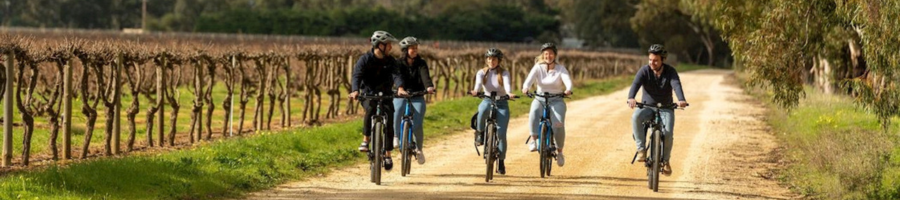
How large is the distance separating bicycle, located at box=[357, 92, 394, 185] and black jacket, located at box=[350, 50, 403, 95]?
14 centimetres

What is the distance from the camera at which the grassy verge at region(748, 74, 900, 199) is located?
47.7 ft

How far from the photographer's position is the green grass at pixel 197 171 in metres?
12.3

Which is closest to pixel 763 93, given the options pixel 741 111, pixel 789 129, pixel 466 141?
pixel 741 111

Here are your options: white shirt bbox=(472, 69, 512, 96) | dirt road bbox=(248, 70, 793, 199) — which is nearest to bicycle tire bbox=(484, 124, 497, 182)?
dirt road bbox=(248, 70, 793, 199)

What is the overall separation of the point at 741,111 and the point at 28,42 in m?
19.6

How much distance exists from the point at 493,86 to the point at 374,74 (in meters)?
1.32

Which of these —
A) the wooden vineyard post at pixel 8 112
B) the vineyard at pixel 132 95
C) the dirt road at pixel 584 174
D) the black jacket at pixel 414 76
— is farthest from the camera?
the vineyard at pixel 132 95

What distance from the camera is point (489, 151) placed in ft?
46.8

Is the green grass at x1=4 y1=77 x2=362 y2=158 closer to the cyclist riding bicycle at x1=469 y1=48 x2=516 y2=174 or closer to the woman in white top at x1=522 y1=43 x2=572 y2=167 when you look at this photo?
the cyclist riding bicycle at x1=469 y1=48 x2=516 y2=174

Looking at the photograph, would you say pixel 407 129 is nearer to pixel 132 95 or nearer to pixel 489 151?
pixel 489 151

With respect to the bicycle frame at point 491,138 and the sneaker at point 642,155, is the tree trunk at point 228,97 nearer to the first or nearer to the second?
the bicycle frame at point 491,138

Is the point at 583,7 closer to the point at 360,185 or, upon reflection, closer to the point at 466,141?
the point at 466,141

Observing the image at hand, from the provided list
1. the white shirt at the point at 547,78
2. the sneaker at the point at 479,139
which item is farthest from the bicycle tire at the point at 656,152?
the sneaker at the point at 479,139

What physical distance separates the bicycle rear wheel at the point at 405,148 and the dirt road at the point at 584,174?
0.12 metres
